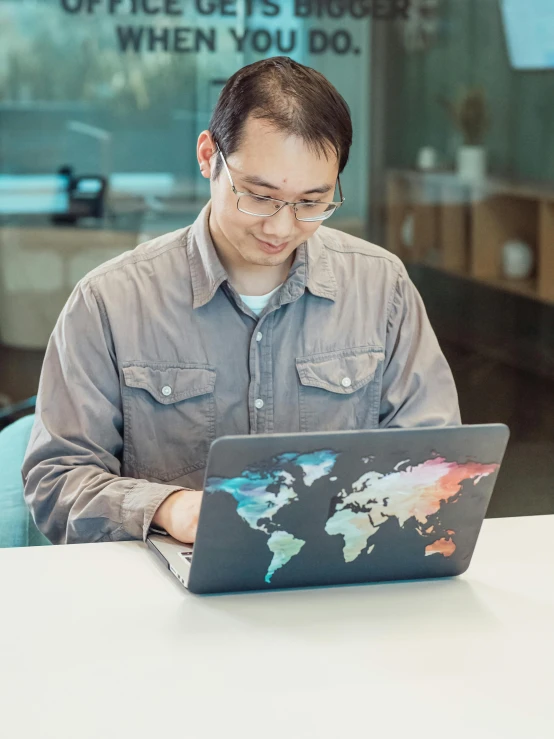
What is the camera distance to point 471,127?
3.12 metres

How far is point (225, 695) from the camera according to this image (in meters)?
1.11

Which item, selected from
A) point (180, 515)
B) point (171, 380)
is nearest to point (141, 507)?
point (180, 515)

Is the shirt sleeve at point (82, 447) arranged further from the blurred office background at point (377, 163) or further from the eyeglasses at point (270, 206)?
the blurred office background at point (377, 163)

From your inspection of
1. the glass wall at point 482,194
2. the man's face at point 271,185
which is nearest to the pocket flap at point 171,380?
the man's face at point 271,185

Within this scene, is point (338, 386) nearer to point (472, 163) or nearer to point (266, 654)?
point (266, 654)

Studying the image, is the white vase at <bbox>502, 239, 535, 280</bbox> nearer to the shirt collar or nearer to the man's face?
the shirt collar

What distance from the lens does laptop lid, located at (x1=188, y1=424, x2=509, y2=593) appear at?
48.9 inches

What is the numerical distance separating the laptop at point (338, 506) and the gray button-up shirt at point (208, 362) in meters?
0.44

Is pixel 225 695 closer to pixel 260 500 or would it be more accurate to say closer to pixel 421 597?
pixel 260 500

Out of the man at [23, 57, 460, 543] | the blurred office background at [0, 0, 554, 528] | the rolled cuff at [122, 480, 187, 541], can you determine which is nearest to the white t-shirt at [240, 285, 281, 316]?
the man at [23, 57, 460, 543]

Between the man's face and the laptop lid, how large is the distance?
0.53m

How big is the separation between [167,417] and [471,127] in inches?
66.7

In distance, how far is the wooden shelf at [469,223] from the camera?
3141mm

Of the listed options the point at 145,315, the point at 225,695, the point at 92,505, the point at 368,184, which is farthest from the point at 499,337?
the point at 225,695
